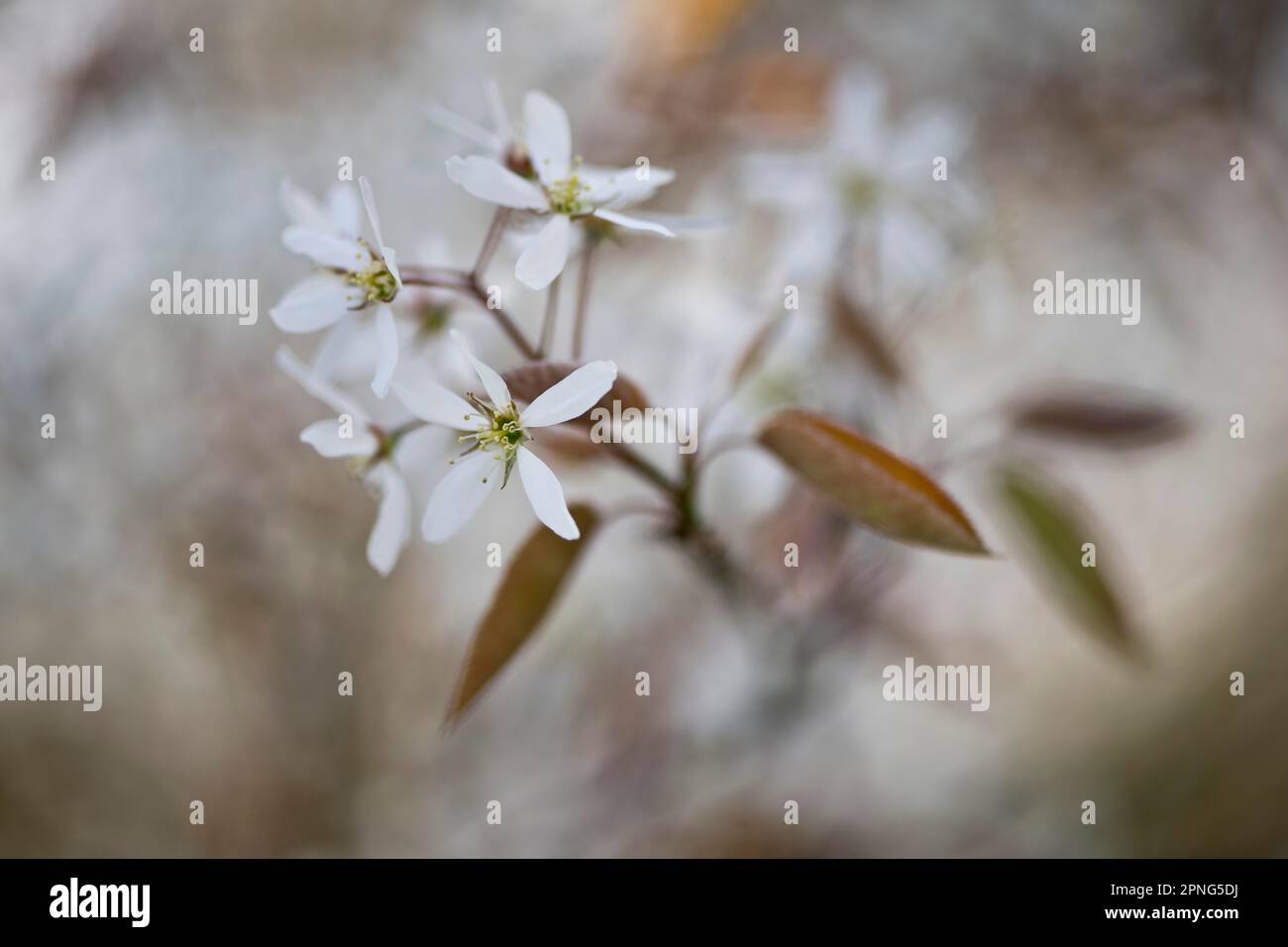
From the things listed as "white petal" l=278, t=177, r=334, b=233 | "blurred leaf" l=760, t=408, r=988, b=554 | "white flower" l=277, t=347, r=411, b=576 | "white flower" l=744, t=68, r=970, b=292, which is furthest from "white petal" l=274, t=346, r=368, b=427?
"white flower" l=744, t=68, r=970, b=292

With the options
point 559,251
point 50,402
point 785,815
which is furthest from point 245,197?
point 785,815

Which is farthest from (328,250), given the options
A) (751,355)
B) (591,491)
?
(591,491)

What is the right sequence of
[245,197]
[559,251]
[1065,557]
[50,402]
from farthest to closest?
[245,197]
[50,402]
[1065,557]
[559,251]

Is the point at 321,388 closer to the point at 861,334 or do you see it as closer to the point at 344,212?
the point at 344,212

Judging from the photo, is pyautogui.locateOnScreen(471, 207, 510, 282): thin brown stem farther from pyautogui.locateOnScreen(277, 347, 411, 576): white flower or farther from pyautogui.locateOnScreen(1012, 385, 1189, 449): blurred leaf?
pyautogui.locateOnScreen(1012, 385, 1189, 449): blurred leaf
